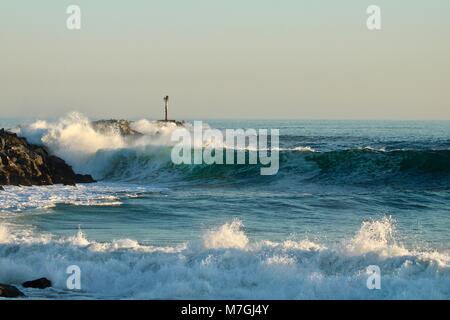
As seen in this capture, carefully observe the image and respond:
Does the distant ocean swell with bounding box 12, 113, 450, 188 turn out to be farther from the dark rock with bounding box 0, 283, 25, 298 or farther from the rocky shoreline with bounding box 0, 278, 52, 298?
the dark rock with bounding box 0, 283, 25, 298

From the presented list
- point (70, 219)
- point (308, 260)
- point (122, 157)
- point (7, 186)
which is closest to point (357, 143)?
point (122, 157)

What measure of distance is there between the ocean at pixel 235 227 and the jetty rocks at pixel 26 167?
1.01 m

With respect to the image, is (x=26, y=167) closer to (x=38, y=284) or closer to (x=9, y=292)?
(x=38, y=284)

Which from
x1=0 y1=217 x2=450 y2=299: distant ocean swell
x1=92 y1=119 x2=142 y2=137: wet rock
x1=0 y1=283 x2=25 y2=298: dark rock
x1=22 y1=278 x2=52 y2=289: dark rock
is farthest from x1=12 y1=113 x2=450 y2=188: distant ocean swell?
x1=0 y1=283 x2=25 y2=298: dark rock

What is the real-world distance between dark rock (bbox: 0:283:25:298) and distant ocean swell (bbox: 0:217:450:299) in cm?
47

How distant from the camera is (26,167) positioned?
29.3 m

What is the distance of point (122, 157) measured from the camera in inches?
1542

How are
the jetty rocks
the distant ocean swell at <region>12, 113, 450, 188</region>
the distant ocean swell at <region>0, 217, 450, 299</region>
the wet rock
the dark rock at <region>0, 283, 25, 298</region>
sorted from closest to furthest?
the dark rock at <region>0, 283, 25, 298</region> → the distant ocean swell at <region>0, 217, 450, 299</region> → the jetty rocks → the distant ocean swell at <region>12, 113, 450, 188</region> → the wet rock

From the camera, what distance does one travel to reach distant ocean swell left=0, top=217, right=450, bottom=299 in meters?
13.3

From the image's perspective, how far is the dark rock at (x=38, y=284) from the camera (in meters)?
13.8

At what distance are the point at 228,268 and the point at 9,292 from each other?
358 centimetres

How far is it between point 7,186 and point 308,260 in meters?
15.2

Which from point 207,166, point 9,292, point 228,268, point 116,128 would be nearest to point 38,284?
point 9,292

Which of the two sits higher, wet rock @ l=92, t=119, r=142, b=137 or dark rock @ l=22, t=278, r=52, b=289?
wet rock @ l=92, t=119, r=142, b=137
